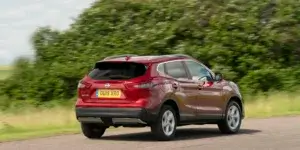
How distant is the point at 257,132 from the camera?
17.0 meters

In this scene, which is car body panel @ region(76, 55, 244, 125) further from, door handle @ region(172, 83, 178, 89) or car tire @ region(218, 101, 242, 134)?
car tire @ region(218, 101, 242, 134)

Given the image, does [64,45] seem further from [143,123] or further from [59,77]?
[143,123]

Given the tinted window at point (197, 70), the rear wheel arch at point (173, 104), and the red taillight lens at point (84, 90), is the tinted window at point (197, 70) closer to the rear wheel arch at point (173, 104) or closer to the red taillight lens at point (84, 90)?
the rear wheel arch at point (173, 104)

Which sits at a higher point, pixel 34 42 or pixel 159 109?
pixel 34 42

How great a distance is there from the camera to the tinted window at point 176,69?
15.3m

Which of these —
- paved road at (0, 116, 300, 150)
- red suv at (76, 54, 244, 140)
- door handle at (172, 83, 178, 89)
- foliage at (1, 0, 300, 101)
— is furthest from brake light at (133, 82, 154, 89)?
foliage at (1, 0, 300, 101)

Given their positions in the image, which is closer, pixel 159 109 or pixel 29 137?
pixel 159 109

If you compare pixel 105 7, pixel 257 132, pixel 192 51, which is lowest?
pixel 257 132

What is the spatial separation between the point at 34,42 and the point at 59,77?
2359mm

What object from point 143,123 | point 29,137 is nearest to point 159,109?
point 143,123

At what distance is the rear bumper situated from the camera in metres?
14.4

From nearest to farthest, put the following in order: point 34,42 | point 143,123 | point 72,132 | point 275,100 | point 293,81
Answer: point 143,123 < point 72,132 < point 275,100 < point 293,81 < point 34,42

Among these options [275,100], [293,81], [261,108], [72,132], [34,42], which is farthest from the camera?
[34,42]

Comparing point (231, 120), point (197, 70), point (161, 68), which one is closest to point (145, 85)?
point (161, 68)
